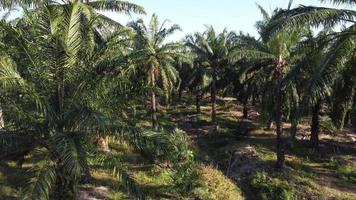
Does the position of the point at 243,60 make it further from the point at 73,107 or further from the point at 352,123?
the point at 73,107

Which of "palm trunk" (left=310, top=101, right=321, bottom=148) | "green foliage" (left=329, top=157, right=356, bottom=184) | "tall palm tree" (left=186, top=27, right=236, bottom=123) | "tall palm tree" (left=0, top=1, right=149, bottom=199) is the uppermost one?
"tall palm tree" (left=186, top=27, right=236, bottom=123)

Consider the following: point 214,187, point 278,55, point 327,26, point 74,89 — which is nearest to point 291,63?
point 278,55

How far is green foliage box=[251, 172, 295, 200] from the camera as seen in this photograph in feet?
80.6

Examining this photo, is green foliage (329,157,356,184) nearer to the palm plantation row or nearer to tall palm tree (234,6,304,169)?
tall palm tree (234,6,304,169)

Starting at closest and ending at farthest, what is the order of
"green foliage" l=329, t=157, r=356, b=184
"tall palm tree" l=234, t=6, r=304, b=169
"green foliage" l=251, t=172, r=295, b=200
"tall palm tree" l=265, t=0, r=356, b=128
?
"tall palm tree" l=265, t=0, r=356, b=128
"green foliage" l=251, t=172, r=295, b=200
"green foliage" l=329, t=157, r=356, b=184
"tall palm tree" l=234, t=6, r=304, b=169

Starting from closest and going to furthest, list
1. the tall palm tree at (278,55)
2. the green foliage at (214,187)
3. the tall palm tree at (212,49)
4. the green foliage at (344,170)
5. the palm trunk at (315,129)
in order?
the green foliage at (214,187)
the green foliage at (344,170)
the tall palm tree at (278,55)
the palm trunk at (315,129)
the tall palm tree at (212,49)

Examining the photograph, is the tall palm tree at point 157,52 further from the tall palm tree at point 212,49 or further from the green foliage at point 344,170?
the green foliage at point 344,170

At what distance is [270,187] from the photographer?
25.5 meters

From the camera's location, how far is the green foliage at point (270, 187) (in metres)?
24.6


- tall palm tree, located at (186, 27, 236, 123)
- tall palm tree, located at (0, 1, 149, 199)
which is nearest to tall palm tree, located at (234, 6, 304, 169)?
tall palm tree, located at (186, 27, 236, 123)

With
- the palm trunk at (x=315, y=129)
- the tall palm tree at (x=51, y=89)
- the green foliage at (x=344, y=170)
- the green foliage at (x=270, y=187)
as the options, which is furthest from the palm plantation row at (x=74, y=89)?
the palm trunk at (x=315, y=129)

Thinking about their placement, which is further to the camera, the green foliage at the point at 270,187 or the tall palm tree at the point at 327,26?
the green foliage at the point at 270,187

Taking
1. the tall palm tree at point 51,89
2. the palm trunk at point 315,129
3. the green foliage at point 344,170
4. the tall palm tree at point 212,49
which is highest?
the tall palm tree at point 212,49

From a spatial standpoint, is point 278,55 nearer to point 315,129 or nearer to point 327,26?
point 315,129
